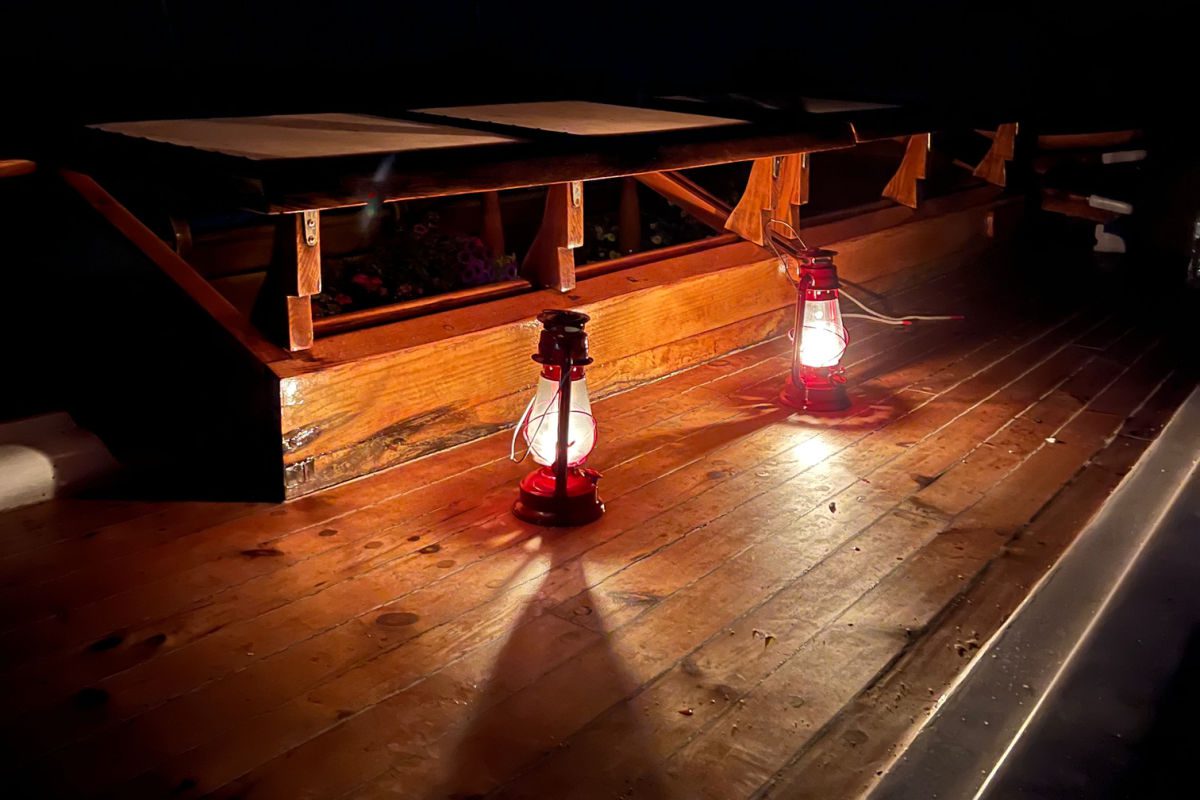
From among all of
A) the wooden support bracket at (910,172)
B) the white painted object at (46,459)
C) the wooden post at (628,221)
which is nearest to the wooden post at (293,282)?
the white painted object at (46,459)

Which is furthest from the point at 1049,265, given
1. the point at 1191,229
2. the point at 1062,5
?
the point at 1062,5

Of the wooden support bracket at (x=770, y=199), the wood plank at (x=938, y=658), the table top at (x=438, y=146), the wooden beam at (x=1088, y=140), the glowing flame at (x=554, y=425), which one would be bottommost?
the wood plank at (x=938, y=658)

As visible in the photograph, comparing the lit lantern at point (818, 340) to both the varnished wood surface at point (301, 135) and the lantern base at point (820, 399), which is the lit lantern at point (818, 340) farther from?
the varnished wood surface at point (301, 135)

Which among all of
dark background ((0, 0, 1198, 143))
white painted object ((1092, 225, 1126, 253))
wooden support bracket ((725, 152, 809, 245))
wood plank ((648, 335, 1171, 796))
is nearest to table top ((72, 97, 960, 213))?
dark background ((0, 0, 1198, 143))

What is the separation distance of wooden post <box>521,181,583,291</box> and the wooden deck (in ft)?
2.14

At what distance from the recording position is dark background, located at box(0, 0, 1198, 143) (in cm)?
383

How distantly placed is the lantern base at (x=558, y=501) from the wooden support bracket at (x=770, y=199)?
2.32 m

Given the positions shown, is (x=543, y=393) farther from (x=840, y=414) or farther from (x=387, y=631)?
(x=840, y=414)

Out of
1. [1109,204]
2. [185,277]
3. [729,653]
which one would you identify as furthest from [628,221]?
[729,653]

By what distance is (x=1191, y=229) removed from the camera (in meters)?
7.14

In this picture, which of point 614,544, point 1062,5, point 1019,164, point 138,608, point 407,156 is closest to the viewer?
point 138,608

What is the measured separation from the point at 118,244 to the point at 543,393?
1.60 metres

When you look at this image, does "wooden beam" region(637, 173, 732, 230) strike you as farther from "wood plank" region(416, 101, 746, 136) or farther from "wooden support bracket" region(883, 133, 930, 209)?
"wooden support bracket" region(883, 133, 930, 209)

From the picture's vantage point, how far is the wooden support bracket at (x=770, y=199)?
17.3ft
